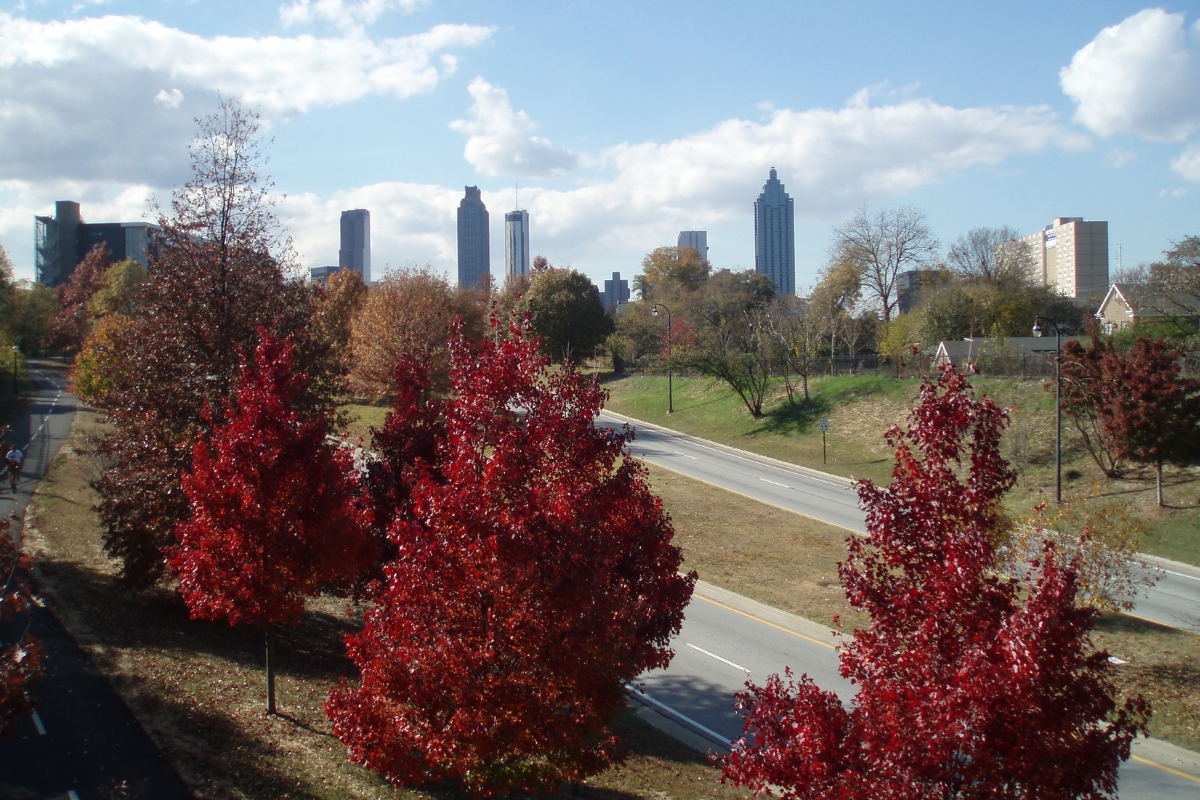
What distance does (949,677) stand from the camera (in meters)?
4.88

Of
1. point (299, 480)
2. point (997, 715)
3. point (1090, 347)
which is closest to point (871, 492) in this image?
point (997, 715)

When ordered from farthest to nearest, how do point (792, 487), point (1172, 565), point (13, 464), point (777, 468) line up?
point (777, 468) < point (792, 487) < point (1172, 565) < point (13, 464)

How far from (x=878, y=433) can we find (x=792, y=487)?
32.0 feet

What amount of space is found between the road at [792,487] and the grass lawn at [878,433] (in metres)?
1.55

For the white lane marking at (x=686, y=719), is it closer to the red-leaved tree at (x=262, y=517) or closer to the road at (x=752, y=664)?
the road at (x=752, y=664)

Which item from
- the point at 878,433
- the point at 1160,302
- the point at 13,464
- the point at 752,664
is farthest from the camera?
the point at 1160,302

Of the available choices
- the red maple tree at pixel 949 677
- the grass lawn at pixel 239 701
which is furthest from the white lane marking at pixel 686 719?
the red maple tree at pixel 949 677

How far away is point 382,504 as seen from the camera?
13.9 m

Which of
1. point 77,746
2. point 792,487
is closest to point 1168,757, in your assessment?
point 77,746

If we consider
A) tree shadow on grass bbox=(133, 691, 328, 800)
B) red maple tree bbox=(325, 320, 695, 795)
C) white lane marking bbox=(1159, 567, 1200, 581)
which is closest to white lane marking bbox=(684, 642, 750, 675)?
red maple tree bbox=(325, 320, 695, 795)

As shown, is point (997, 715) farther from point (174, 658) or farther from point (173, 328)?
point (173, 328)

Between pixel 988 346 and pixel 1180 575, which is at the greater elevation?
pixel 988 346

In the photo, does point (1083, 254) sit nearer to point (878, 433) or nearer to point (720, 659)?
point (878, 433)

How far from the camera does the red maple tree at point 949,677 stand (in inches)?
180
